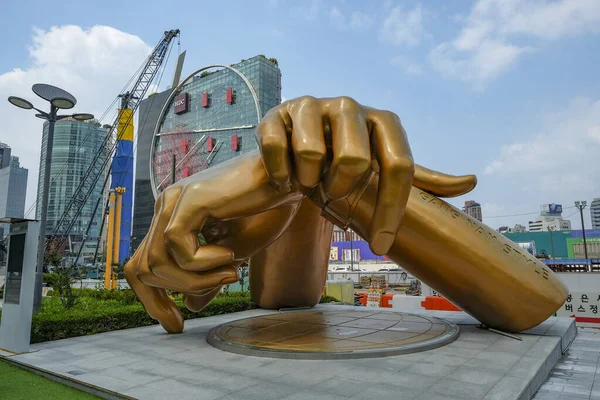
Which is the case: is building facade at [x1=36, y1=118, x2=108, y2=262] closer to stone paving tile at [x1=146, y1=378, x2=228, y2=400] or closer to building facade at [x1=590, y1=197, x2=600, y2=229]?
stone paving tile at [x1=146, y1=378, x2=228, y2=400]

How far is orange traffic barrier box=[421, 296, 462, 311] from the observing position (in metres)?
14.0

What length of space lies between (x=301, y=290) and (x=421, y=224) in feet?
15.7

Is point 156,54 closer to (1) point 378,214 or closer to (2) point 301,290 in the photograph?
(2) point 301,290

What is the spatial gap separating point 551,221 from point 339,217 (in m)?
125

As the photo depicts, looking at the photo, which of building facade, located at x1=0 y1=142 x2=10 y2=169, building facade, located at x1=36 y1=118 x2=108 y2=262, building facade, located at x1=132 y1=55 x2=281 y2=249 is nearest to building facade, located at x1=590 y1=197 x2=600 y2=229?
building facade, located at x1=132 y1=55 x2=281 y2=249

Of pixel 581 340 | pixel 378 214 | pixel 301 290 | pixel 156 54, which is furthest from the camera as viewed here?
pixel 156 54

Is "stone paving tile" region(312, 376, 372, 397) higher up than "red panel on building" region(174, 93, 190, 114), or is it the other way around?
"red panel on building" region(174, 93, 190, 114)

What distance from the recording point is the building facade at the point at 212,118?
178 ft

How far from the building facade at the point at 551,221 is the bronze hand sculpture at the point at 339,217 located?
106382 millimetres

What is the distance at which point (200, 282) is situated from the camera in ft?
22.2

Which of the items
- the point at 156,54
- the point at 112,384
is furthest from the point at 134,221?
the point at 112,384

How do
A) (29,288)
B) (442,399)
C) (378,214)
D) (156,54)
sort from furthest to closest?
(156,54)
(29,288)
(378,214)
(442,399)

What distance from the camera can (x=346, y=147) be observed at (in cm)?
568

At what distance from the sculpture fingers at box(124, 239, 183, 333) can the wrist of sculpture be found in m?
3.31
